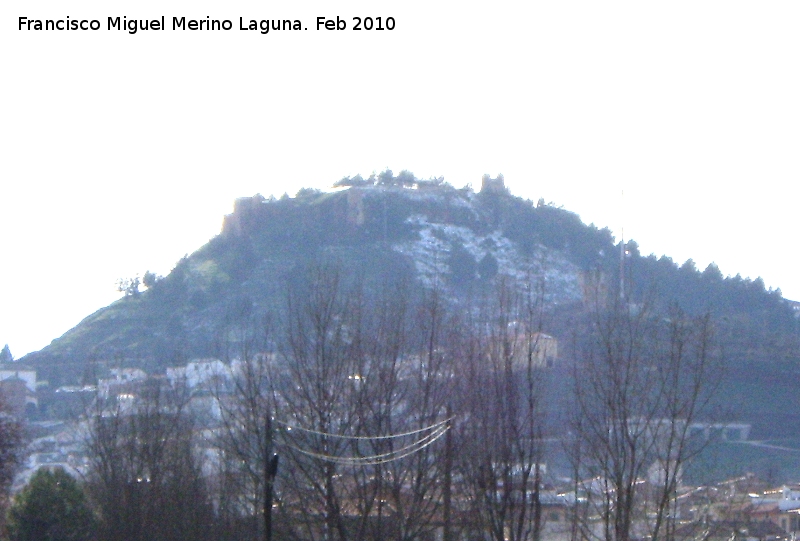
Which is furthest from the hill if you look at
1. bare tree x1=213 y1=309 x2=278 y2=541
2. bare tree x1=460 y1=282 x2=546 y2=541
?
bare tree x1=460 y1=282 x2=546 y2=541

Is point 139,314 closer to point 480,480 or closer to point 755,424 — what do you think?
point 755,424

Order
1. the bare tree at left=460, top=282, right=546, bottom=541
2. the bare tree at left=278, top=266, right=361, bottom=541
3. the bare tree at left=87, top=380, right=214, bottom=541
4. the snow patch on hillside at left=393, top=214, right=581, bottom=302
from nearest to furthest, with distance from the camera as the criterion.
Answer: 1. the bare tree at left=460, top=282, right=546, bottom=541
2. the bare tree at left=278, top=266, right=361, bottom=541
3. the bare tree at left=87, top=380, right=214, bottom=541
4. the snow patch on hillside at left=393, top=214, right=581, bottom=302

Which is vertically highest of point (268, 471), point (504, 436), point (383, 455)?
point (504, 436)

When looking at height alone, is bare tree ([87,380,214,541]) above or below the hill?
below

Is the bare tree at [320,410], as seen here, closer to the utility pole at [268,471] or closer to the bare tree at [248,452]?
the bare tree at [248,452]

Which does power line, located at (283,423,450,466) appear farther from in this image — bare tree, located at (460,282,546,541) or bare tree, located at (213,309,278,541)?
bare tree, located at (213,309,278,541)

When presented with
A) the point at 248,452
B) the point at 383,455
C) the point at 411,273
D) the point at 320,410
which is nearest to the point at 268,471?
the point at 383,455

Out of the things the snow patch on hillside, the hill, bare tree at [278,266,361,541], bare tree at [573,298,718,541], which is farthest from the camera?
the snow patch on hillside

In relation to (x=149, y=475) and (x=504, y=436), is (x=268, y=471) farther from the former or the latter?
(x=149, y=475)

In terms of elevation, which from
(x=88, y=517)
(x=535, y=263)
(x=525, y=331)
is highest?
(x=535, y=263)

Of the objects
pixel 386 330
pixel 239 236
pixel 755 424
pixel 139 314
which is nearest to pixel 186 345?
pixel 139 314

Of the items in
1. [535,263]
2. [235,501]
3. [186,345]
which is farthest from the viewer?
[535,263]
